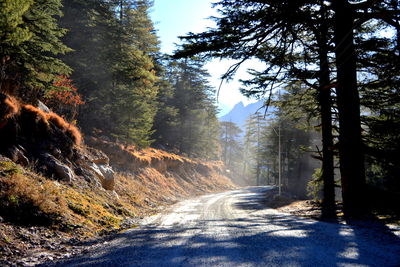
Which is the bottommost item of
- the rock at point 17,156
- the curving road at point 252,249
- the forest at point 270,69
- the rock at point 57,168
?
the curving road at point 252,249

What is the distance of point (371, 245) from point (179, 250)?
12.7ft

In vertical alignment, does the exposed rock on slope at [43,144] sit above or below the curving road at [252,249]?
above

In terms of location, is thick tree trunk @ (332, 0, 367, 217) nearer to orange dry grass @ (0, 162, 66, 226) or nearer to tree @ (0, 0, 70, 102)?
orange dry grass @ (0, 162, 66, 226)

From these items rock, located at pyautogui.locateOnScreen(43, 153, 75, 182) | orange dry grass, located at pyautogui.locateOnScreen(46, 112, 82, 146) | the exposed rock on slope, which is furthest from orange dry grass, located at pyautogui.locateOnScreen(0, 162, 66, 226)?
orange dry grass, located at pyautogui.locateOnScreen(46, 112, 82, 146)

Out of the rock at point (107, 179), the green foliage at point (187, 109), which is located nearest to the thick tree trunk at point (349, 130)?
the rock at point (107, 179)

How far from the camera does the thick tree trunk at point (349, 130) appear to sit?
24.6ft

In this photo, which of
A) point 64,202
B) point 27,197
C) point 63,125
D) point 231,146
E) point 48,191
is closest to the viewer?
point 27,197

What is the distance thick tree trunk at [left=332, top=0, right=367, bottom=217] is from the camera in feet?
24.6

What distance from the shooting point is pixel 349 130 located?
775cm

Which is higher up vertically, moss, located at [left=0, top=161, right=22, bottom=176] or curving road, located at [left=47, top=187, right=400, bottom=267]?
moss, located at [left=0, top=161, right=22, bottom=176]

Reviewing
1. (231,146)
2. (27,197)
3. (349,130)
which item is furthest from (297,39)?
(231,146)

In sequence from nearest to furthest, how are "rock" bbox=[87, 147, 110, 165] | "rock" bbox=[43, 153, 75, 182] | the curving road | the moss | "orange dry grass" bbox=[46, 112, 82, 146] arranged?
the curving road < the moss < "rock" bbox=[43, 153, 75, 182] < "orange dry grass" bbox=[46, 112, 82, 146] < "rock" bbox=[87, 147, 110, 165]

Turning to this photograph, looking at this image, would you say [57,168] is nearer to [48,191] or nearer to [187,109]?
[48,191]

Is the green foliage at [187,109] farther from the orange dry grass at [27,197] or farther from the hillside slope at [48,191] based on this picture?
the orange dry grass at [27,197]
